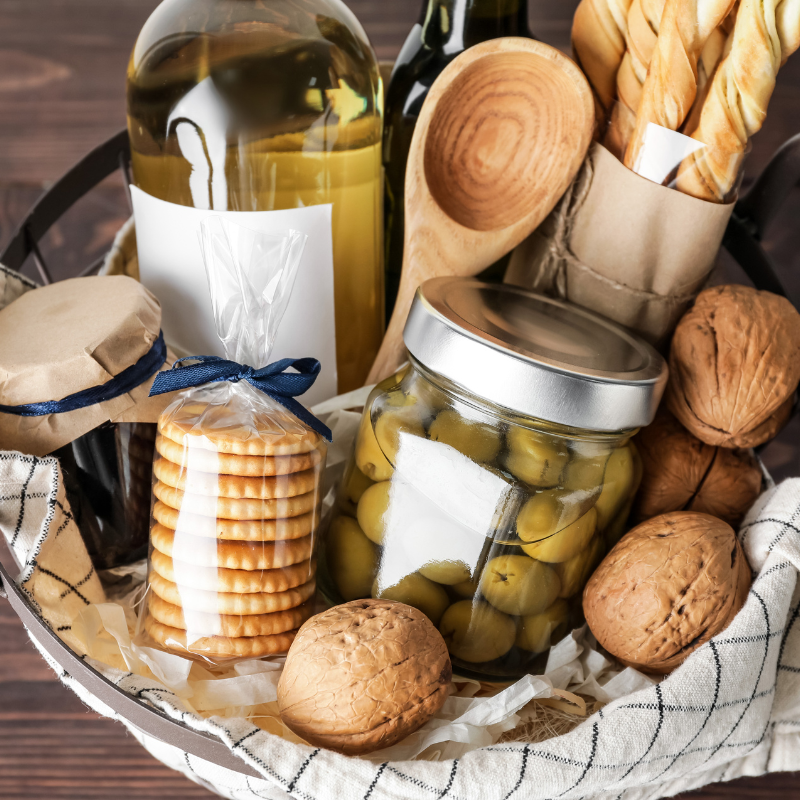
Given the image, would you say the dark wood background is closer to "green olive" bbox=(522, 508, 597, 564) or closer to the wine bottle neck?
the wine bottle neck

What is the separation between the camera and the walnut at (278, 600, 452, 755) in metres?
0.28

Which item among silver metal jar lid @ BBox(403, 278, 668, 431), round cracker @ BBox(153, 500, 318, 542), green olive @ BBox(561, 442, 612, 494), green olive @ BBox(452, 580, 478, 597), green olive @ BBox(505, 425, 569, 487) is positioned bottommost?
green olive @ BBox(452, 580, 478, 597)

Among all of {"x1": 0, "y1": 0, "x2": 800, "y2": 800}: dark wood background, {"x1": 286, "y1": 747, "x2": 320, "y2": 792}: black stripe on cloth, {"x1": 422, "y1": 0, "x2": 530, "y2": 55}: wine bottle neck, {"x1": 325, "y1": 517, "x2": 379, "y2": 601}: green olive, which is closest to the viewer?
{"x1": 286, "y1": 747, "x2": 320, "y2": 792}: black stripe on cloth

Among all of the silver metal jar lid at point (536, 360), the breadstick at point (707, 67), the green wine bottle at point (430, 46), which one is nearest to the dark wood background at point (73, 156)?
the green wine bottle at point (430, 46)

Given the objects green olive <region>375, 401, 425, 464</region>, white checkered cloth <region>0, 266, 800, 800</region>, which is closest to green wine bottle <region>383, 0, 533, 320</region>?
green olive <region>375, 401, 425, 464</region>

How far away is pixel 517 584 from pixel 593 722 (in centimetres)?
7

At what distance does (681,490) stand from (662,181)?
6.6 inches

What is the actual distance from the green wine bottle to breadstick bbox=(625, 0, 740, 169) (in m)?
Result: 0.13

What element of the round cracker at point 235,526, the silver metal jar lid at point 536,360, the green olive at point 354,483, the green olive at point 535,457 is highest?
the silver metal jar lid at point 536,360

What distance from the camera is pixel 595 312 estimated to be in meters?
0.42

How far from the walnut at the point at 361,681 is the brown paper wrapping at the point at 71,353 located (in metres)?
0.15

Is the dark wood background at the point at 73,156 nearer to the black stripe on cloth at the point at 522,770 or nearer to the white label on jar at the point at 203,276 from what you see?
the white label on jar at the point at 203,276

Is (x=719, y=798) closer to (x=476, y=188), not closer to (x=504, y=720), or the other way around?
(x=504, y=720)

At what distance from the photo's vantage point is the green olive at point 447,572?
0.34 m
